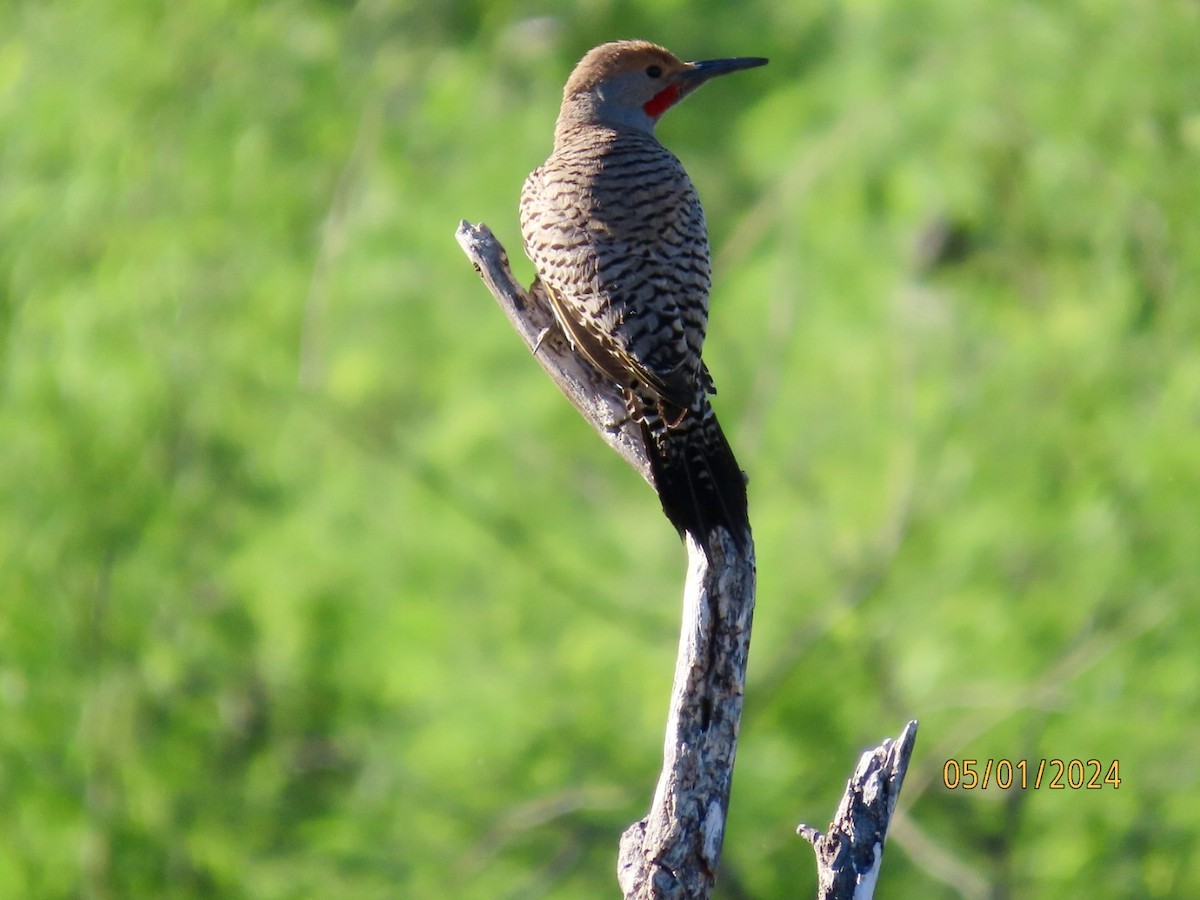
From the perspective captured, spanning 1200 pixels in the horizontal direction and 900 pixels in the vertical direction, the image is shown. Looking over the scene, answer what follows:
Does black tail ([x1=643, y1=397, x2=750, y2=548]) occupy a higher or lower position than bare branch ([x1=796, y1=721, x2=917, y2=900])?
higher

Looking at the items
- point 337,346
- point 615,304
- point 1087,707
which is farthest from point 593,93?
point 1087,707

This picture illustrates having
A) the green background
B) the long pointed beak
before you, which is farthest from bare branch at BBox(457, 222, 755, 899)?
the green background

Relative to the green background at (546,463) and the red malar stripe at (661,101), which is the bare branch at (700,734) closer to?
the red malar stripe at (661,101)

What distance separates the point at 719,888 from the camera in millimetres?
6766

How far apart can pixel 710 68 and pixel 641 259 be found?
1411mm

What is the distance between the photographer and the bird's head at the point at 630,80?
5391mm

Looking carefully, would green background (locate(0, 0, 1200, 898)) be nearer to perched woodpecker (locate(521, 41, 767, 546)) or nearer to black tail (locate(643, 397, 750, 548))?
perched woodpecker (locate(521, 41, 767, 546))

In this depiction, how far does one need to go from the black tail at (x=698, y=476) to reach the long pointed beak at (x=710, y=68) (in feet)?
6.67

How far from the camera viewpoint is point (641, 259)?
4379mm

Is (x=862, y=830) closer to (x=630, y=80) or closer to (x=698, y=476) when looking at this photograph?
(x=698, y=476)

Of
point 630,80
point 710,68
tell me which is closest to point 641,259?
point 630,80

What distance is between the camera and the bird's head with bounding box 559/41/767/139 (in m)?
5.39

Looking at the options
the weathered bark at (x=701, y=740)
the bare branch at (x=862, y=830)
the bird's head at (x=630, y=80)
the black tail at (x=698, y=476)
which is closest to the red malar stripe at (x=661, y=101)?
the bird's head at (x=630, y=80)

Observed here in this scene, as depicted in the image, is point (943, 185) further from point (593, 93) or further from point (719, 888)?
point (719, 888)
